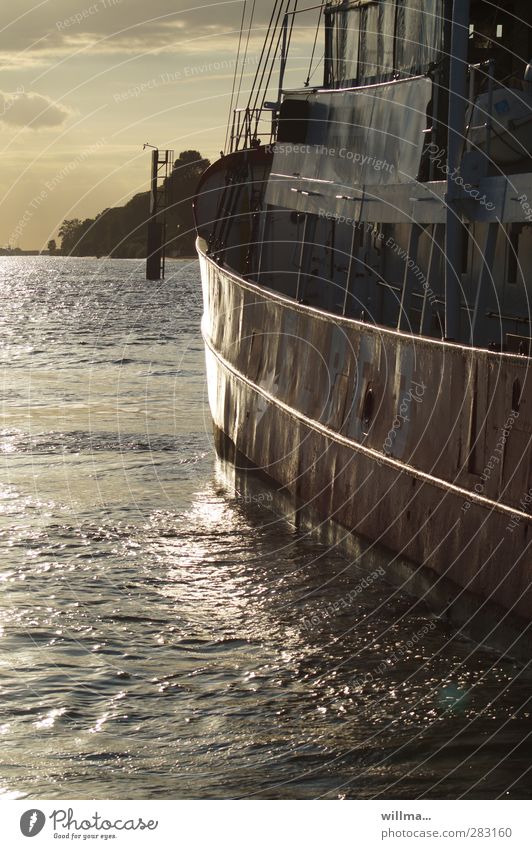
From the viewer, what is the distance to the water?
8.43m

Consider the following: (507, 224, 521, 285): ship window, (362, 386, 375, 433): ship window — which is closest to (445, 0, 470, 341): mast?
(362, 386, 375, 433): ship window

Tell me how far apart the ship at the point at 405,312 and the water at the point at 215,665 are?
0.61m

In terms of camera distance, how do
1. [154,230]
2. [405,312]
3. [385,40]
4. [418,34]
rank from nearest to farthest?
[405,312], [418,34], [385,40], [154,230]

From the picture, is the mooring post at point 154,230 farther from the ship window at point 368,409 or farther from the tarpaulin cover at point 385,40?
the ship window at point 368,409

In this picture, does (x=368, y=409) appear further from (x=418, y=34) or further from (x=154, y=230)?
(x=154, y=230)

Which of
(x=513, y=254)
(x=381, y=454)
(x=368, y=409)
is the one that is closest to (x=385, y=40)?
(x=513, y=254)

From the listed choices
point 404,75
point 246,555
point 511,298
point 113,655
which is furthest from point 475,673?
point 404,75

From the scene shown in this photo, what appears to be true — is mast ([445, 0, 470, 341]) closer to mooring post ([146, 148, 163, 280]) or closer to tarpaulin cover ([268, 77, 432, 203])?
tarpaulin cover ([268, 77, 432, 203])

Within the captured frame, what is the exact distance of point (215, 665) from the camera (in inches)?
410

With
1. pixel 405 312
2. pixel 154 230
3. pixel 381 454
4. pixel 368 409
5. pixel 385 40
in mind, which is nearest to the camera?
pixel 381 454

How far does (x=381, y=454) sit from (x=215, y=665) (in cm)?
326

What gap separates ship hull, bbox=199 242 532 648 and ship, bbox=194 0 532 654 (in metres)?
0.03

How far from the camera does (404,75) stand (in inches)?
723

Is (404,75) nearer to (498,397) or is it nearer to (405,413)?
(405,413)
